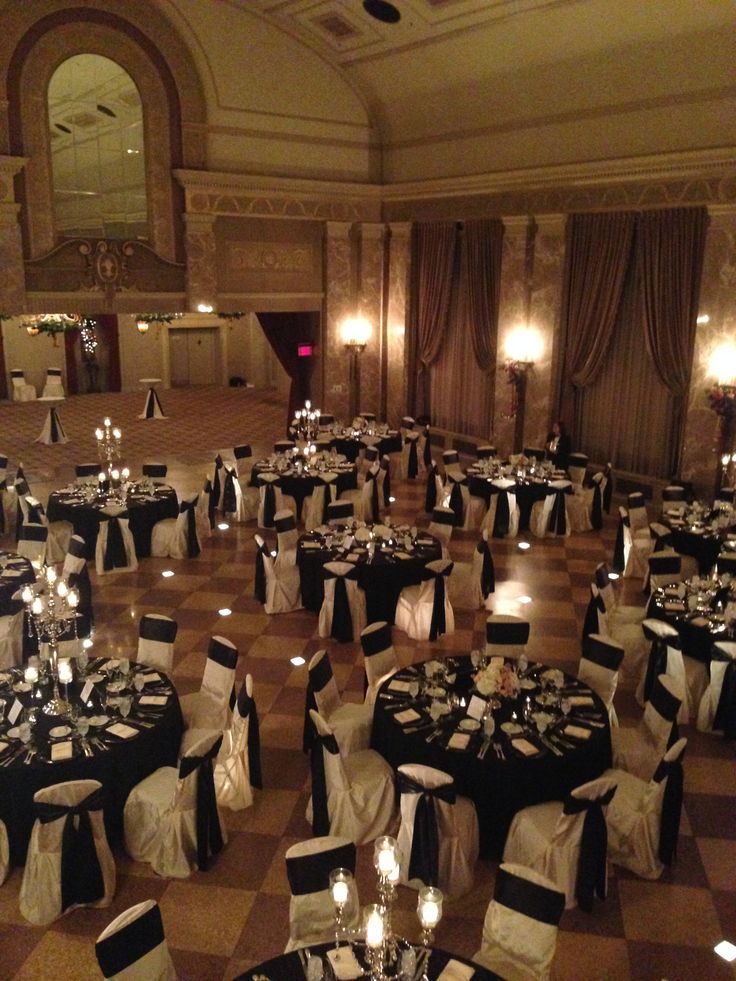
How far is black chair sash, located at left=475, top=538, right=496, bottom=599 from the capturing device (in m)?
9.13

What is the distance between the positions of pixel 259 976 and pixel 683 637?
4744 millimetres

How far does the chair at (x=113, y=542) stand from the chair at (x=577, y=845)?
249 inches

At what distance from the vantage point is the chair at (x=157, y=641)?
6.62 metres

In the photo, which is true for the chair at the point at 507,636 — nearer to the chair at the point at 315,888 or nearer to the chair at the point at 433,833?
the chair at the point at 433,833

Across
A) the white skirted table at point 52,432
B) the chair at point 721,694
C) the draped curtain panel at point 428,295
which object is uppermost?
the draped curtain panel at point 428,295

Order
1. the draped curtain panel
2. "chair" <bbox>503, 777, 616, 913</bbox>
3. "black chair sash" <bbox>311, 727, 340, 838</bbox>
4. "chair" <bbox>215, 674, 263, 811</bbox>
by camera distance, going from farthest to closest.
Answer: the draped curtain panel → "chair" <bbox>215, 674, 263, 811</bbox> → "black chair sash" <bbox>311, 727, 340, 838</bbox> → "chair" <bbox>503, 777, 616, 913</bbox>

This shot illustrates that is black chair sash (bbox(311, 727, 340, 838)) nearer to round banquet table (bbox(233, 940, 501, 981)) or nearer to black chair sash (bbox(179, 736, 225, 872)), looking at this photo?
black chair sash (bbox(179, 736, 225, 872))

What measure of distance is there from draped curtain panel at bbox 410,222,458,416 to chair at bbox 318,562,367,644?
7987 millimetres

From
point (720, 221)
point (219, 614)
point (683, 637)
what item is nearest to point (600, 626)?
point (683, 637)

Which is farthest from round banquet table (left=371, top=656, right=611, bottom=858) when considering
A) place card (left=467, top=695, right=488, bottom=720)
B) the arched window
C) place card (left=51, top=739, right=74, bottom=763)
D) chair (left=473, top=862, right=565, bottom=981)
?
the arched window

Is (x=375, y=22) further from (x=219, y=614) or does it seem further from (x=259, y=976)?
(x=259, y=976)

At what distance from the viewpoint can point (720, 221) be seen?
10695mm

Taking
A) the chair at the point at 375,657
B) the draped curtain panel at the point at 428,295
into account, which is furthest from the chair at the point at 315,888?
the draped curtain panel at the point at 428,295

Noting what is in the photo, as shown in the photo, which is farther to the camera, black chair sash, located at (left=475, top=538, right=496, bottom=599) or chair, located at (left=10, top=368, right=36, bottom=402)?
chair, located at (left=10, top=368, right=36, bottom=402)
